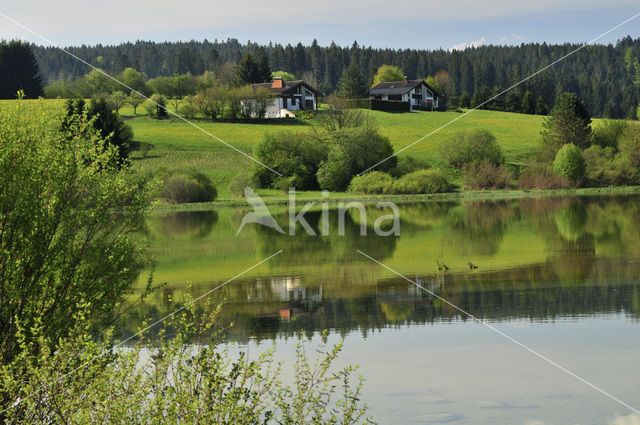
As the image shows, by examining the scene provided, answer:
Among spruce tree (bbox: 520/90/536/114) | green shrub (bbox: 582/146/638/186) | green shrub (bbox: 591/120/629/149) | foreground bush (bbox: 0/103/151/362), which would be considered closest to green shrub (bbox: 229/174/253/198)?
green shrub (bbox: 582/146/638/186)

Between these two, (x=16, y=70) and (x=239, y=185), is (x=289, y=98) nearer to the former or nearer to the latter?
(x=16, y=70)

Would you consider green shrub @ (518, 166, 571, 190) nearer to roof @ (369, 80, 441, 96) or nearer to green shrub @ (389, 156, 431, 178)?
green shrub @ (389, 156, 431, 178)

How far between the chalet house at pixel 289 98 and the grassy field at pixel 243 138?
9511 millimetres

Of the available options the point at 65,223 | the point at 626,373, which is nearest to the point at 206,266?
the point at 65,223

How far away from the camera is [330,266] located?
25797 mm

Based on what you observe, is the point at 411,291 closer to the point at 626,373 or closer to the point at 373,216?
the point at 626,373

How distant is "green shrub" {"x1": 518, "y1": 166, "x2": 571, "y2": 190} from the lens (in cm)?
6438

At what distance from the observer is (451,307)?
17781 millimetres

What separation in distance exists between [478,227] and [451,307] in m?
19.8

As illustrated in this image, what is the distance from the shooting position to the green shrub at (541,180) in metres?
64.4

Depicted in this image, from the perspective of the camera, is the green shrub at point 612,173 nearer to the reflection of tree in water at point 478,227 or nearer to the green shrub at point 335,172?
the reflection of tree in water at point 478,227

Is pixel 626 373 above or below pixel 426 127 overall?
below

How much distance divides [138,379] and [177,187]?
52776 mm

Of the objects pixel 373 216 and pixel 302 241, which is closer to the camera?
pixel 302 241
